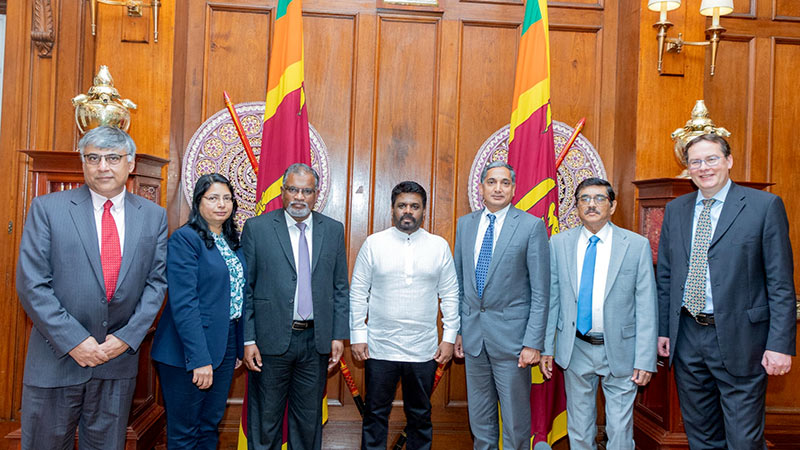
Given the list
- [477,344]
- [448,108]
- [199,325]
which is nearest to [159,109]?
[199,325]

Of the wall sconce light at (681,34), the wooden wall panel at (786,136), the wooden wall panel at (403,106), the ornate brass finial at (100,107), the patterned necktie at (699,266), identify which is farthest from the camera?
the wooden wall panel at (786,136)

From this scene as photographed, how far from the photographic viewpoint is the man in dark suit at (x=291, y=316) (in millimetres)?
2439

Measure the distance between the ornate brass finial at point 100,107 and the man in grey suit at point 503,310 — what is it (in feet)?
6.11

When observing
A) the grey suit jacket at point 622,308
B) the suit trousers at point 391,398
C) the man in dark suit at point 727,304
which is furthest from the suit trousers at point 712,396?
the suit trousers at point 391,398

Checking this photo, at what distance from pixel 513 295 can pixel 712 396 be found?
37.5 inches

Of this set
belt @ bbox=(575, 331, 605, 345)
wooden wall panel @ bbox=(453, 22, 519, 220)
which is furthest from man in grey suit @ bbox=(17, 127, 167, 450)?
wooden wall panel @ bbox=(453, 22, 519, 220)

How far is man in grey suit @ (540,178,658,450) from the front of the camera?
242cm

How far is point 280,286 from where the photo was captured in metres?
2.44

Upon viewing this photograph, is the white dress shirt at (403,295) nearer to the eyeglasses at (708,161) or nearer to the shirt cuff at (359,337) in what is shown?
the shirt cuff at (359,337)

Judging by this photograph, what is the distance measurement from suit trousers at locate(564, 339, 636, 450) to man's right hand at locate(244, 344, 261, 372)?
1464 millimetres

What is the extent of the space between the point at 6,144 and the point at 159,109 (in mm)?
910

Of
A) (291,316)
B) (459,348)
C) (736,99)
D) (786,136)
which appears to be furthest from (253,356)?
(786,136)

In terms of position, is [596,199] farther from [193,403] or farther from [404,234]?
[193,403]

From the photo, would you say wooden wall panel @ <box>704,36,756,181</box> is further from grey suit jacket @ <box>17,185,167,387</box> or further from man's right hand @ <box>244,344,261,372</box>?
grey suit jacket @ <box>17,185,167,387</box>
